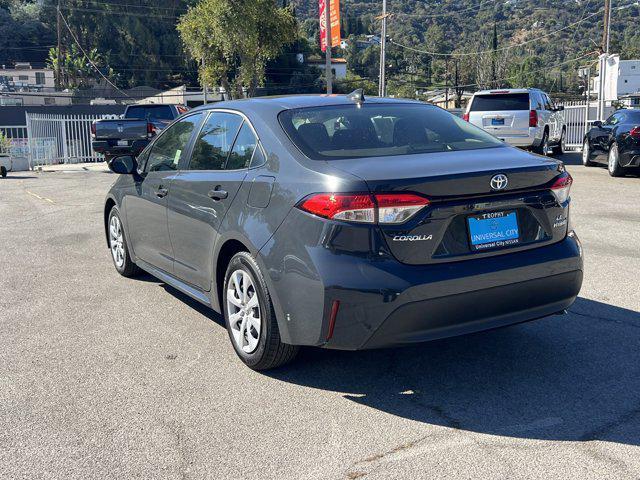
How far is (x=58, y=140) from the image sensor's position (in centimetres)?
2467

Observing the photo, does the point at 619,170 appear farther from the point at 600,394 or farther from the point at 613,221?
the point at 600,394

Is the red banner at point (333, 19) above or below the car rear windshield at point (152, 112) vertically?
above

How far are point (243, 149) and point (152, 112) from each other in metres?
17.8

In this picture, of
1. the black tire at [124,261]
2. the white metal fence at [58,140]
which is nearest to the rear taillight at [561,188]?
the black tire at [124,261]

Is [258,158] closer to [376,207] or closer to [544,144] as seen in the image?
[376,207]

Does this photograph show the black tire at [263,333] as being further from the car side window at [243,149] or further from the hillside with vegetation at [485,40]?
the hillside with vegetation at [485,40]

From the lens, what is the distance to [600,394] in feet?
13.1

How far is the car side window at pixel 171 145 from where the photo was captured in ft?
18.2

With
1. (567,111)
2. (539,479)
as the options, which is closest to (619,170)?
(567,111)

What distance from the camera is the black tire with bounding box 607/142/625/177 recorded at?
14.9 meters

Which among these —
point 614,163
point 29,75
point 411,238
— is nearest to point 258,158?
point 411,238

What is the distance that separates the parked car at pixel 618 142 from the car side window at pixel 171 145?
36.6ft

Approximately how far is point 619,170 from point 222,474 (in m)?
13.8

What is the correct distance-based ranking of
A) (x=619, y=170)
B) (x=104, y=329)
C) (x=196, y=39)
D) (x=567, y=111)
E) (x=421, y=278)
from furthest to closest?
(x=196, y=39) < (x=567, y=111) < (x=619, y=170) < (x=104, y=329) < (x=421, y=278)
